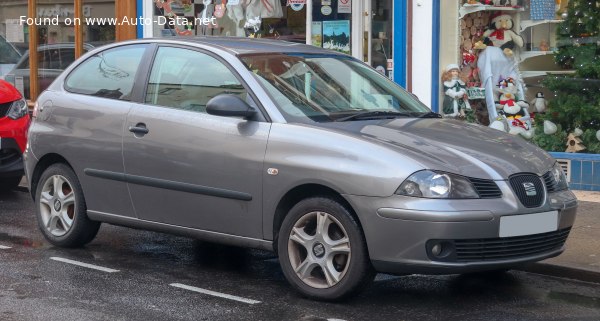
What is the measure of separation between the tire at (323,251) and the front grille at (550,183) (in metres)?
1.26

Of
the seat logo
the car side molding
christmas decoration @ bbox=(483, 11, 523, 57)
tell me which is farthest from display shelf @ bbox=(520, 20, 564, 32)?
the car side molding

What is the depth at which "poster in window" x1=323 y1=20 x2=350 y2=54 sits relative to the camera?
13.6m

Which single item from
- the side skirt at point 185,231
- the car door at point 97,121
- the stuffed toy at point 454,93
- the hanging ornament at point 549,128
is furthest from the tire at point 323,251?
the stuffed toy at point 454,93

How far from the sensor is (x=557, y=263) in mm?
7961

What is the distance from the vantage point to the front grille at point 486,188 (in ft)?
21.3

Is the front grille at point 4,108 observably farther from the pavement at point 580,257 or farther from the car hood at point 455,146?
the pavement at point 580,257

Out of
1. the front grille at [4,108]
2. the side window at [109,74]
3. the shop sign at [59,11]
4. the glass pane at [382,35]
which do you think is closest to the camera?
the side window at [109,74]

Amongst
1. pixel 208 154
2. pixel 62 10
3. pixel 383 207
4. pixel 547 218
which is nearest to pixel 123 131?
pixel 208 154

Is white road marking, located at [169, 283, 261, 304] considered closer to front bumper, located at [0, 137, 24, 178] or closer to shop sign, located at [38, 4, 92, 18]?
front bumper, located at [0, 137, 24, 178]

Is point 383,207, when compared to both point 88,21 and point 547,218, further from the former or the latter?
point 88,21

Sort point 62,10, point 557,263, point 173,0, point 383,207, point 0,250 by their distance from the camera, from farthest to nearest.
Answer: point 62,10, point 173,0, point 0,250, point 557,263, point 383,207

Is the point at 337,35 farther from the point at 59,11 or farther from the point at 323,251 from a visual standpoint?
the point at 323,251

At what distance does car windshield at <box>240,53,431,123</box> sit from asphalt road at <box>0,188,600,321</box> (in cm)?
116

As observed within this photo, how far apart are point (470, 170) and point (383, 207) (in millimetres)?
565
